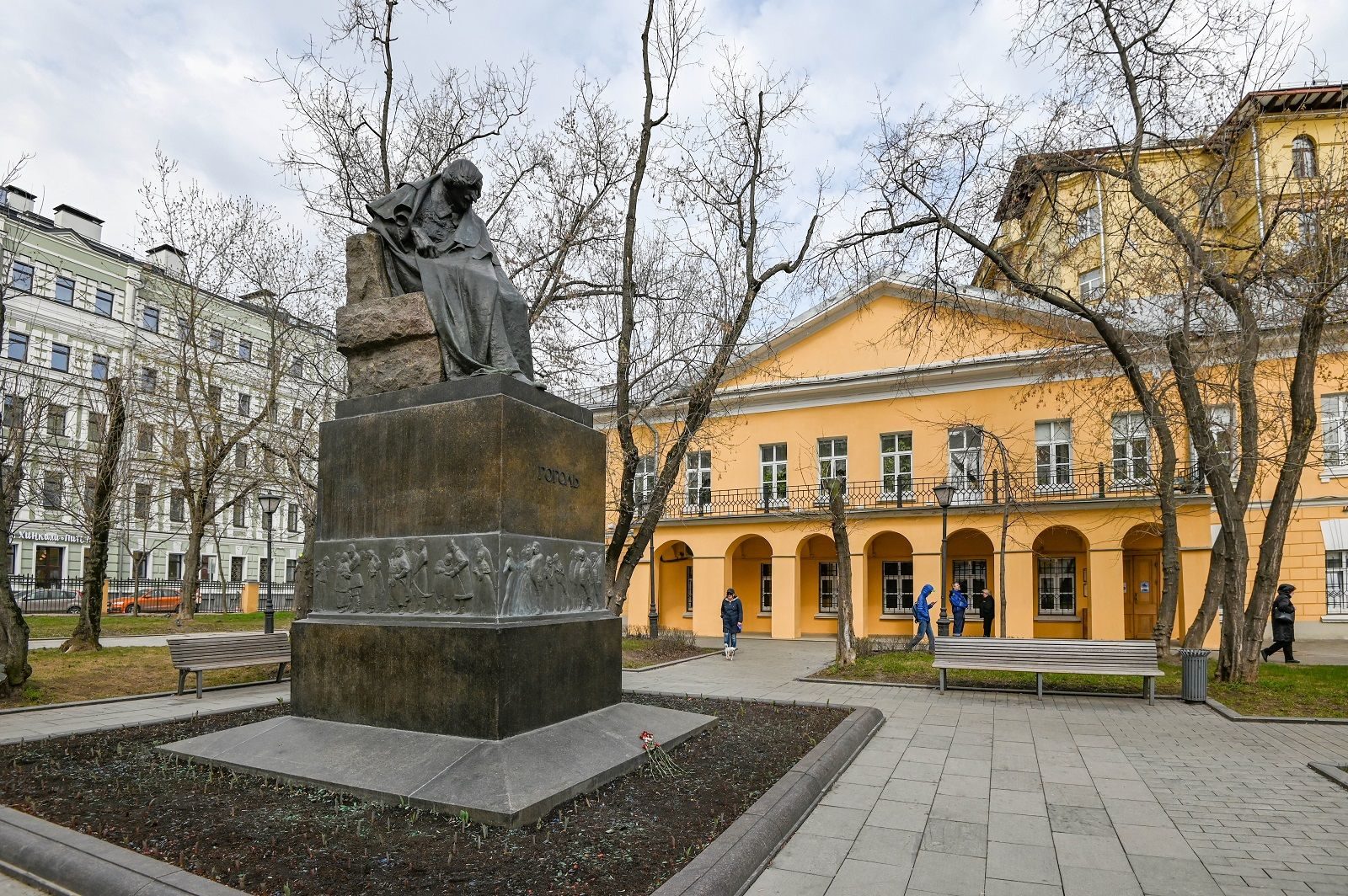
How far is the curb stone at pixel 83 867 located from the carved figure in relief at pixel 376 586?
6.51 ft

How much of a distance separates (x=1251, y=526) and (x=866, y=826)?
2316 cm

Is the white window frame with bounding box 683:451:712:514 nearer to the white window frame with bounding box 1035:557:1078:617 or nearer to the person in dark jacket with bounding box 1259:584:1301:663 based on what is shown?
the white window frame with bounding box 1035:557:1078:617

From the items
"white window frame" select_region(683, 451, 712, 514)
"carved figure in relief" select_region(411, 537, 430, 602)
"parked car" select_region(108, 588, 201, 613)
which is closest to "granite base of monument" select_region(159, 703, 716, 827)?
"carved figure in relief" select_region(411, 537, 430, 602)

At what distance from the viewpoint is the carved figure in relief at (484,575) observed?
17.2 ft

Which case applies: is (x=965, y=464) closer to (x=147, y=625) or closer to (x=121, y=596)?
(x=147, y=625)

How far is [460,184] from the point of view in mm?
6363

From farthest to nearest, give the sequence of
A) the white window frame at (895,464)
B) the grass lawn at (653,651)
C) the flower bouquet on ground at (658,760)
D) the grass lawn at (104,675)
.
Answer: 1. the white window frame at (895,464)
2. the grass lawn at (653,651)
3. the grass lawn at (104,675)
4. the flower bouquet on ground at (658,760)

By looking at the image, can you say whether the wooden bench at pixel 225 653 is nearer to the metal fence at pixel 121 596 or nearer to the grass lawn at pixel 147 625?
the grass lawn at pixel 147 625

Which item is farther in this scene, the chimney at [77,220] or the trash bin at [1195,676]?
the chimney at [77,220]

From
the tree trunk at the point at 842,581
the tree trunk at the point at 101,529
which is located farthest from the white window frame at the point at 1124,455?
the tree trunk at the point at 101,529

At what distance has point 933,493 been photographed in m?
22.8

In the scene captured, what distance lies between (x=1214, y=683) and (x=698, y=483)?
1798cm

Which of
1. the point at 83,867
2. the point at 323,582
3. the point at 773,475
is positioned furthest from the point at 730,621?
A: the point at 83,867

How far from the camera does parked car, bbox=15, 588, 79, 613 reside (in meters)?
29.1
